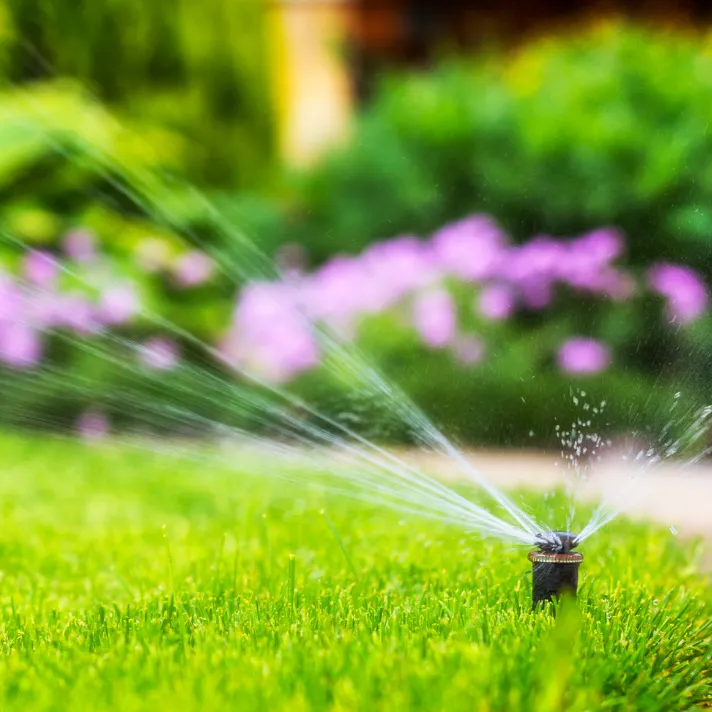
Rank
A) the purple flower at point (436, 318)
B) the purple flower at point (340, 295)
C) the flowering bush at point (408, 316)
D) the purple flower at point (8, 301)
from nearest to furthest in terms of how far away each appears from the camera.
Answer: the flowering bush at point (408, 316), the purple flower at point (436, 318), the purple flower at point (340, 295), the purple flower at point (8, 301)

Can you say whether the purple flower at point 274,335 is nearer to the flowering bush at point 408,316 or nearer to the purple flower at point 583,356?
the flowering bush at point 408,316

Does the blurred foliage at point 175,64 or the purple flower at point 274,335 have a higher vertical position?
the blurred foliage at point 175,64

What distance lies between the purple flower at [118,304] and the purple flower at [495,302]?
1760 millimetres

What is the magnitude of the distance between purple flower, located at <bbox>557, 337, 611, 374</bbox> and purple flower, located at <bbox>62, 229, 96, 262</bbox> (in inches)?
106

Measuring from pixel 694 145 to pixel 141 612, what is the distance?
154 inches

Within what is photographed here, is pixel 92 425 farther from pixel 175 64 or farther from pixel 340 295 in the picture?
pixel 175 64

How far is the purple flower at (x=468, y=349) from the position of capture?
17.0 feet

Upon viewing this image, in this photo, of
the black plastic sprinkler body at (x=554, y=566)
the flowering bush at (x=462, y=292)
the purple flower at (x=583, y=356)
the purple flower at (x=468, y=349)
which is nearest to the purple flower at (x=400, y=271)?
the flowering bush at (x=462, y=292)

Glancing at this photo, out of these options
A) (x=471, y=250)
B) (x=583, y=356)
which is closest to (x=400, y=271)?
(x=471, y=250)

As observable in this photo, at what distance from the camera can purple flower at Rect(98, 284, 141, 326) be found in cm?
564

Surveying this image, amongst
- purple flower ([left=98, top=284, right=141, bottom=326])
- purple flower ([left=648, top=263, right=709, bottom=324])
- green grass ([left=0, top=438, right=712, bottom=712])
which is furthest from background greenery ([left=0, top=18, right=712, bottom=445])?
green grass ([left=0, top=438, right=712, bottom=712])

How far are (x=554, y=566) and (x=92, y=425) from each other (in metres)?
4.17

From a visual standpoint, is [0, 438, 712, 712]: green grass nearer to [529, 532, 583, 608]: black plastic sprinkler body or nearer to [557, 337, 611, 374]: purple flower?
[529, 532, 583, 608]: black plastic sprinkler body

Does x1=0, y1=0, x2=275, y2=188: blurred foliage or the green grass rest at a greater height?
x1=0, y1=0, x2=275, y2=188: blurred foliage
